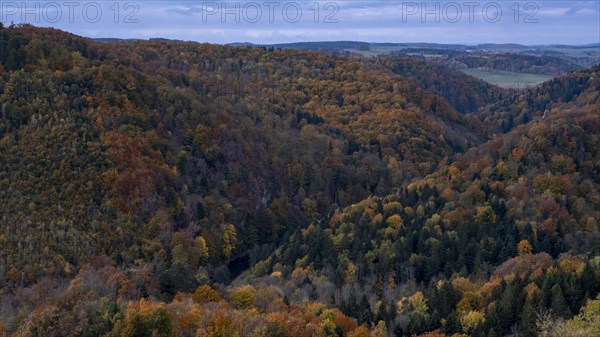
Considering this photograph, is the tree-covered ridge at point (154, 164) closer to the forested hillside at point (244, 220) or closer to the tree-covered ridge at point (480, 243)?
the forested hillside at point (244, 220)

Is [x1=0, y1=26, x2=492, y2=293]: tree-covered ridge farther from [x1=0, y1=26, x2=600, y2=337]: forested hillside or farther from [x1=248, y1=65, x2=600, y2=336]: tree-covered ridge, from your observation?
[x1=248, y1=65, x2=600, y2=336]: tree-covered ridge

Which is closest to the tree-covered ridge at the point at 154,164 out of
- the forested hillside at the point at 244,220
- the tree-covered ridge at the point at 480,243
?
the forested hillside at the point at 244,220

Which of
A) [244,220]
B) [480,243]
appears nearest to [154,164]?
[244,220]

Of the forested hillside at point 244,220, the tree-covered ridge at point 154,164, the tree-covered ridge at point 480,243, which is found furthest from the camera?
the tree-covered ridge at point 154,164

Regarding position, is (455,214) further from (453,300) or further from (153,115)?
(153,115)

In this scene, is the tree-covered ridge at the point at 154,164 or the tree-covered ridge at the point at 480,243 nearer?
the tree-covered ridge at the point at 480,243

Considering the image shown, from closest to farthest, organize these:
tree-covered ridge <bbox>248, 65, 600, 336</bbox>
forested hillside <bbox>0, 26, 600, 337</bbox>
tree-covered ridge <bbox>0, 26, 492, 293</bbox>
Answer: forested hillside <bbox>0, 26, 600, 337</bbox> < tree-covered ridge <bbox>248, 65, 600, 336</bbox> < tree-covered ridge <bbox>0, 26, 492, 293</bbox>

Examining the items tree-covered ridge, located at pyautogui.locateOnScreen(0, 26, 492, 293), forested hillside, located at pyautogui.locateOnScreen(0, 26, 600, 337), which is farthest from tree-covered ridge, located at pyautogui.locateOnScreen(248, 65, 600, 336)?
tree-covered ridge, located at pyautogui.locateOnScreen(0, 26, 492, 293)

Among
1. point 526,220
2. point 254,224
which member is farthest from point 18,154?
point 526,220
